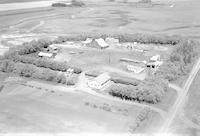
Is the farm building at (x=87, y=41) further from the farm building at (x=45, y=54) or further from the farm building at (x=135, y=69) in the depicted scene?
the farm building at (x=135, y=69)

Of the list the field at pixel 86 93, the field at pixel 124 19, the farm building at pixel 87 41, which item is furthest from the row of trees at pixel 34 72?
the field at pixel 124 19

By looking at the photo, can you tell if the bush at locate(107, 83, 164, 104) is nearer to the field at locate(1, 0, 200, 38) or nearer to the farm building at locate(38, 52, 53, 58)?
the farm building at locate(38, 52, 53, 58)

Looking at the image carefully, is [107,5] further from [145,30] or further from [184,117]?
[184,117]

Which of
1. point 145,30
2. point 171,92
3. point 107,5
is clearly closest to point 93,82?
point 171,92

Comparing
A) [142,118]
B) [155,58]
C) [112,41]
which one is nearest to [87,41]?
[112,41]

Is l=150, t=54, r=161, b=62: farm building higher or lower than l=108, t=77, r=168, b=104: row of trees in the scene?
higher

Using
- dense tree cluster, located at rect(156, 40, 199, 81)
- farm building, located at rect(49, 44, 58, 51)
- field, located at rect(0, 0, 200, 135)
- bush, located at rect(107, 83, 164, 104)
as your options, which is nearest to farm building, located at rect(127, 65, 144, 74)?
field, located at rect(0, 0, 200, 135)

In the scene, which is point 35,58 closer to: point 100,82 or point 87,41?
Result: point 87,41
